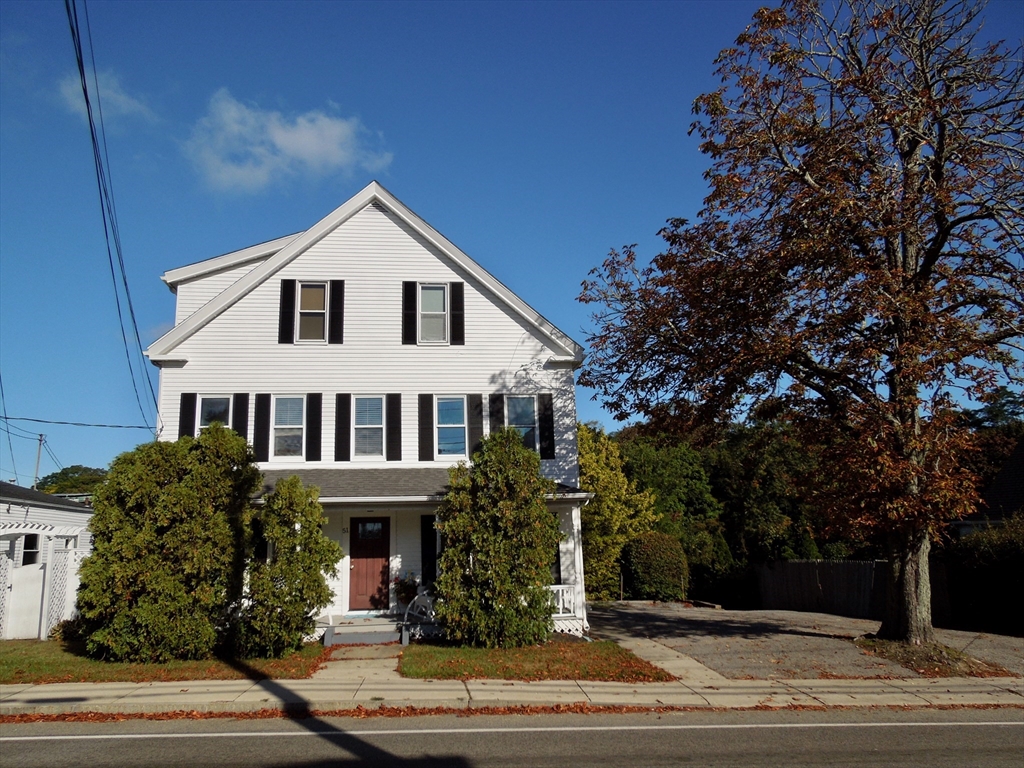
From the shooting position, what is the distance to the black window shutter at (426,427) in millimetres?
17891

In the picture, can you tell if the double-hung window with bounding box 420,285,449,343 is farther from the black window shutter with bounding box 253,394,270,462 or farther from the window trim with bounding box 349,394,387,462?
the black window shutter with bounding box 253,394,270,462

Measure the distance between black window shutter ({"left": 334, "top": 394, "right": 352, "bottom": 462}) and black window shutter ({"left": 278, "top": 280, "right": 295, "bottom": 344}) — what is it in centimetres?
198

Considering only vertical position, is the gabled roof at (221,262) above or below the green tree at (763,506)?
above

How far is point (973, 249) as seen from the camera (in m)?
14.0

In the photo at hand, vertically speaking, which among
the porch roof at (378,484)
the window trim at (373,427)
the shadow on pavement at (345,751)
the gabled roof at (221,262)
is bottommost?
the shadow on pavement at (345,751)

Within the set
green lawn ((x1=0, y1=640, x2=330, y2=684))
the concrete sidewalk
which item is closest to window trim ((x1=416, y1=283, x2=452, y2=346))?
green lawn ((x1=0, y1=640, x2=330, y2=684))

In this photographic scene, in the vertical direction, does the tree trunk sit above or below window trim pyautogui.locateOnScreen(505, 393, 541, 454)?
below

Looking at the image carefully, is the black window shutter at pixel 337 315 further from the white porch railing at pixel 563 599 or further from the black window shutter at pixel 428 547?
the white porch railing at pixel 563 599

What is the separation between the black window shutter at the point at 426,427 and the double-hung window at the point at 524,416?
6.39 ft

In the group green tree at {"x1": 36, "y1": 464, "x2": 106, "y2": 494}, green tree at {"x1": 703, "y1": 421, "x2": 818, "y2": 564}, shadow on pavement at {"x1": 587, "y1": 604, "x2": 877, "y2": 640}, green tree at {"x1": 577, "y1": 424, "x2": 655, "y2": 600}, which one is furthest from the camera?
green tree at {"x1": 36, "y1": 464, "x2": 106, "y2": 494}

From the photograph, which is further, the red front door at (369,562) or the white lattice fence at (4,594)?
the red front door at (369,562)

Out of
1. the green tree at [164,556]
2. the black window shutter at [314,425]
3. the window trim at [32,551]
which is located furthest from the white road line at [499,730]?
the window trim at [32,551]

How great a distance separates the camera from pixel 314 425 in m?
17.7

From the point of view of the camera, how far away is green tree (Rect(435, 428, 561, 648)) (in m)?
14.3
